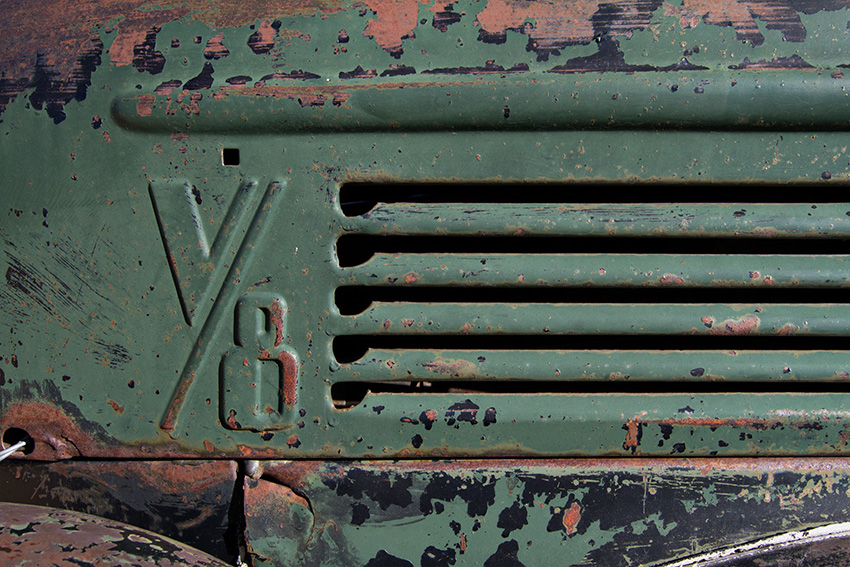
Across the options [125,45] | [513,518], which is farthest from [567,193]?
[125,45]

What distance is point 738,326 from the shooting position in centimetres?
98

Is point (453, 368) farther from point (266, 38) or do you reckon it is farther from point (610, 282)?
point (266, 38)

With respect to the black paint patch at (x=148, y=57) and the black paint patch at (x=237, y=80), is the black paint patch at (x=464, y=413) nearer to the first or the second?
the black paint patch at (x=237, y=80)

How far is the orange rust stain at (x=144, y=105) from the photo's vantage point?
98 cm

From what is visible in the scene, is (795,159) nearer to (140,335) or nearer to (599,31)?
(599,31)

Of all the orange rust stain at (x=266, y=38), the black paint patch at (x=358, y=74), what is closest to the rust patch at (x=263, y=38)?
the orange rust stain at (x=266, y=38)

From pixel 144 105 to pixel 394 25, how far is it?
47 cm

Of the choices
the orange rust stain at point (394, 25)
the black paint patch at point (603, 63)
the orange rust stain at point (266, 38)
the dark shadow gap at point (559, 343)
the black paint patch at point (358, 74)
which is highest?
the orange rust stain at point (394, 25)

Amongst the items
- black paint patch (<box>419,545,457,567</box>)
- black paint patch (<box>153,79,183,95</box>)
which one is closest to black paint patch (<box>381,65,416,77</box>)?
black paint patch (<box>153,79,183,95</box>)

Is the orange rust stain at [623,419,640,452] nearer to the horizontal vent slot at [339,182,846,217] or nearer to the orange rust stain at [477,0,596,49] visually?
the horizontal vent slot at [339,182,846,217]

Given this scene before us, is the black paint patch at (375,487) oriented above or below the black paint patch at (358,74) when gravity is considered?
A: below

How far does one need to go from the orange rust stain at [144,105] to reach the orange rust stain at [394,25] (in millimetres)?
399

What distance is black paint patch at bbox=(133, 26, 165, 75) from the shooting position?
999 millimetres

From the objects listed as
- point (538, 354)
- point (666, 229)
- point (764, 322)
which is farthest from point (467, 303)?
point (764, 322)
